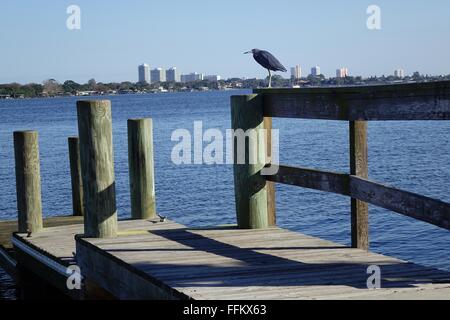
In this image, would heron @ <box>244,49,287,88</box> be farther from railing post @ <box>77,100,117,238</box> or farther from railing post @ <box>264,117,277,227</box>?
railing post @ <box>77,100,117,238</box>

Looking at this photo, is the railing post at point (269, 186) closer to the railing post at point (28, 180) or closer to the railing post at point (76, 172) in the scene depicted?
the railing post at point (28, 180)

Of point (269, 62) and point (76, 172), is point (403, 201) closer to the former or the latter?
point (269, 62)

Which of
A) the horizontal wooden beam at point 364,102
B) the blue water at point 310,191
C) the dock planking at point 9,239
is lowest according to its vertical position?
the blue water at point 310,191

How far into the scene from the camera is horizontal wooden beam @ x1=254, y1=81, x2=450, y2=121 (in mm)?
6141

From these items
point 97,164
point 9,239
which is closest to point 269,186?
point 97,164

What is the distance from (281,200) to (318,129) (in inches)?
1410

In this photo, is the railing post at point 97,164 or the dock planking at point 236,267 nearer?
the dock planking at point 236,267

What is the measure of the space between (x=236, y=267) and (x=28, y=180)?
517cm

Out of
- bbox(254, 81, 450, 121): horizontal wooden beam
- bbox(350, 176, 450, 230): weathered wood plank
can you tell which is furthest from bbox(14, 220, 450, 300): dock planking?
bbox(254, 81, 450, 121): horizontal wooden beam

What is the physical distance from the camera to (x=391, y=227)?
18.0 m

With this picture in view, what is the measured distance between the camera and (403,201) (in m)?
6.54

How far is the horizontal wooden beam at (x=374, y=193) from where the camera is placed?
612 centimetres

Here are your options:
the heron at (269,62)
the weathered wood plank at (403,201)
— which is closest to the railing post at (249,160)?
the heron at (269,62)
